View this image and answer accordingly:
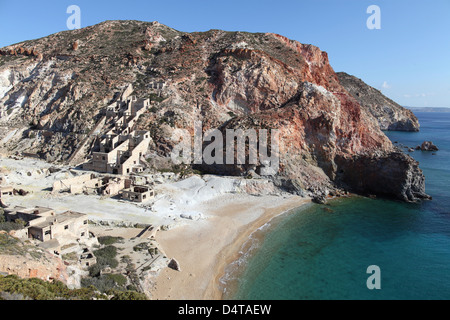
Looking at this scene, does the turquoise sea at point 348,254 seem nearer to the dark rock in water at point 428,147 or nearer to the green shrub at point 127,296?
the green shrub at point 127,296

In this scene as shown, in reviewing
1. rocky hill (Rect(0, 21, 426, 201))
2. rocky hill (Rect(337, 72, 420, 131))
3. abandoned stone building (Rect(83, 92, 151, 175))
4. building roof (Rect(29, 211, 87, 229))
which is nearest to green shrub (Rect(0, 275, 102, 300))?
building roof (Rect(29, 211, 87, 229))

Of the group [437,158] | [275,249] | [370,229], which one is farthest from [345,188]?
[437,158]

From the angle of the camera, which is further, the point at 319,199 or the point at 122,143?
the point at 122,143

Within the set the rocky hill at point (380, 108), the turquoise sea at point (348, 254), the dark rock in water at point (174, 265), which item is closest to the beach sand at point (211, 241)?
the dark rock in water at point (174, 265)

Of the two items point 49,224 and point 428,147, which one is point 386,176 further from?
point 428,147

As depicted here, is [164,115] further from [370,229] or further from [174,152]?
[370,229]

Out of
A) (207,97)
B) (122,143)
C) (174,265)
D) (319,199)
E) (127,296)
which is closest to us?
(127,296)

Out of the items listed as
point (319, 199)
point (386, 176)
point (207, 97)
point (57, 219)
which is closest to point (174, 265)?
point (57, 219)
